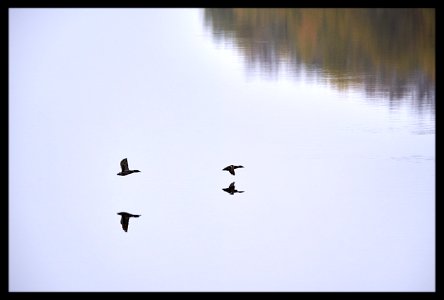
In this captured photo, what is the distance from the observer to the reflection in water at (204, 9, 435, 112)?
18078 millimetres

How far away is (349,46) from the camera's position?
747 inches

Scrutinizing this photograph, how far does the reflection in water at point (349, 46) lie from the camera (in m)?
18.1
